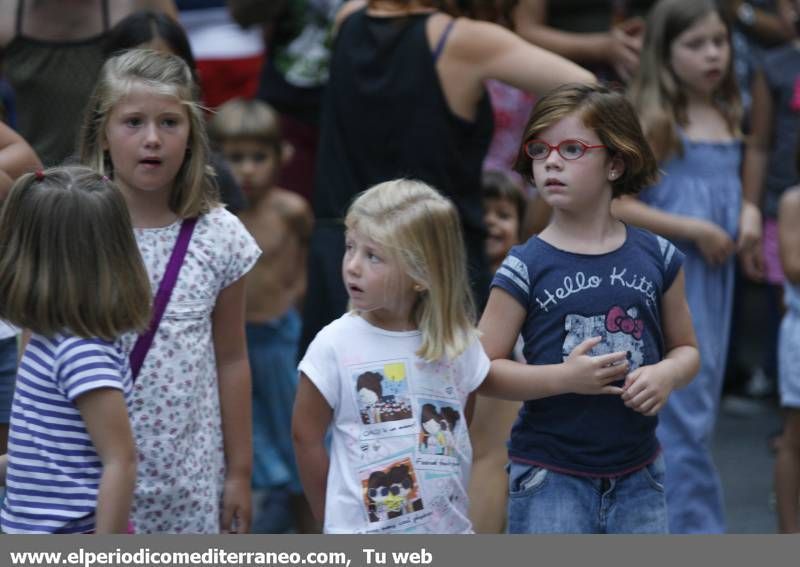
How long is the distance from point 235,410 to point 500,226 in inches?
62.7

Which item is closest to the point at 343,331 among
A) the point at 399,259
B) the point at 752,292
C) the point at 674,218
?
the point at 399,259

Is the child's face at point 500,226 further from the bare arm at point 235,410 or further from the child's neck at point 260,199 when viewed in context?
the bare arm at point 235,410

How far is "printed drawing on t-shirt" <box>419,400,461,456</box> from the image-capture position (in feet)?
10.9

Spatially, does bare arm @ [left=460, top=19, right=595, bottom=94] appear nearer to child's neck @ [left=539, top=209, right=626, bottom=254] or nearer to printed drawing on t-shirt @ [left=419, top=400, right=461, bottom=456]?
child's neck @ [left=539, top=209, right=626, bottom=254]

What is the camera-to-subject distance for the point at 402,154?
4238 millimetres

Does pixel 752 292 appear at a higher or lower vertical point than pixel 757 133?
lower

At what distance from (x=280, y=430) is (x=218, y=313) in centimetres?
184

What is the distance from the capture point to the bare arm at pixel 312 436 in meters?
3.37

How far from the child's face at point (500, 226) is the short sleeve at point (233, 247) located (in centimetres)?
149

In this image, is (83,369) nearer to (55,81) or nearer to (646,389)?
(646,389)

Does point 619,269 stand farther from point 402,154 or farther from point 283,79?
point 283,79

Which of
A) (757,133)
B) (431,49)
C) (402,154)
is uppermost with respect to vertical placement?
(431,49)

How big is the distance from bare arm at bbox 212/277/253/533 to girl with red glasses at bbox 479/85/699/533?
0.62 meters

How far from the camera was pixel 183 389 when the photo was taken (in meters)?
3.40
